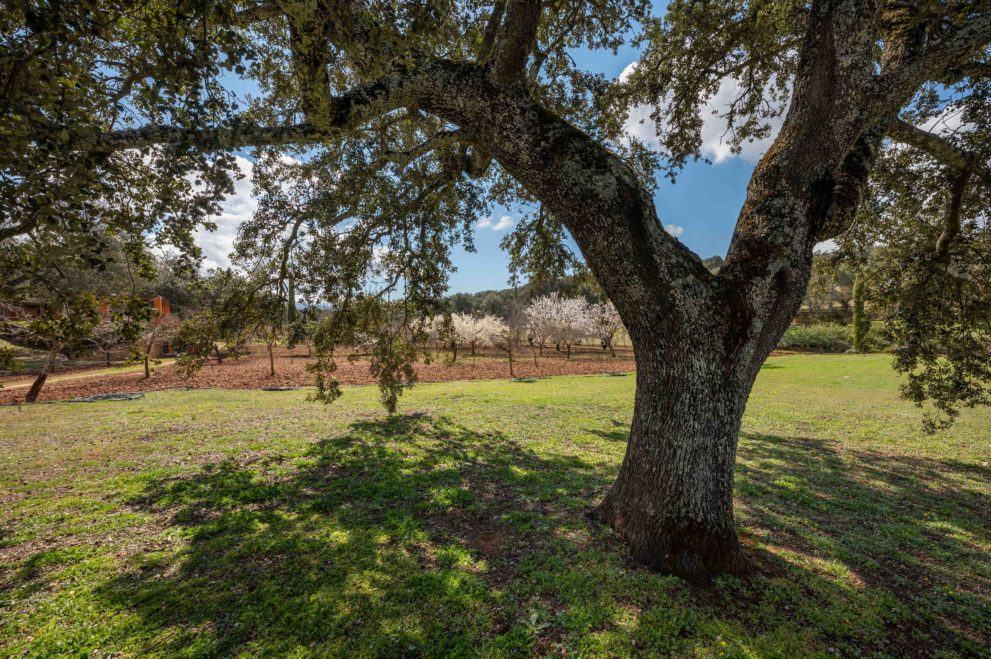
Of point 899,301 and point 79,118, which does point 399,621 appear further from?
point 899,301

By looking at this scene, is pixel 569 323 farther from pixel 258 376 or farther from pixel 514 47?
pixel 514 47

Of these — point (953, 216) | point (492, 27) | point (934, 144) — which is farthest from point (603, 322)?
point (492, 27)

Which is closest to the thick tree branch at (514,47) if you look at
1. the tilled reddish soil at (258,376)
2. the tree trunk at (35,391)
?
the tilled reddish soil at (258,376)

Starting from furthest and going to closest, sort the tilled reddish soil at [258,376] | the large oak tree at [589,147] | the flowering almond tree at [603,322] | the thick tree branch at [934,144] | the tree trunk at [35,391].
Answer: the flowering almond tree at [603,322], the tilled reddish soil at [258,376], the tree trunk at [35,391], the thick tree branch at [934,144], the large oak tree at [589,147]

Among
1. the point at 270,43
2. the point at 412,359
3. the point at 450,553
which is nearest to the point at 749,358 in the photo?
the point at 450,553

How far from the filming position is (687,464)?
3.35 meters

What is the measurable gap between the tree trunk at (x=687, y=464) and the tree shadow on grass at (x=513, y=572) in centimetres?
25

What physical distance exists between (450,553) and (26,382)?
3010 cm

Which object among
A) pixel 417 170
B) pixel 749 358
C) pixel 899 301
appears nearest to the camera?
pixel 749 358

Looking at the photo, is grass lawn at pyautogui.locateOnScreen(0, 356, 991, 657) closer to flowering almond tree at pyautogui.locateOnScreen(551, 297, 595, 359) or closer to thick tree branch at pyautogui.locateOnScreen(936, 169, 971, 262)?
thick tree branch at pyautogui.locateOnScreen(936, 169, 971, 262)

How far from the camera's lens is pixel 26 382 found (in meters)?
19.9

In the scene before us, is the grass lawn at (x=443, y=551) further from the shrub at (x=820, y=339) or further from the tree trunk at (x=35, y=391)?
the shrub at (x=820, y=339)

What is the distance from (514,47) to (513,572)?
516cm

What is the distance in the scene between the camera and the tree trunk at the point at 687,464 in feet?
10.8
